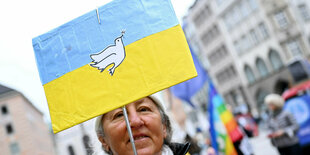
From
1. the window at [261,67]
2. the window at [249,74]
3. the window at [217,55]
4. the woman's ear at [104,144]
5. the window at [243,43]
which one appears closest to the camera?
the woman's ear at [104,144]

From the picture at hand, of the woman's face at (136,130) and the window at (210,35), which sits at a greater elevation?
the window at (210,35)

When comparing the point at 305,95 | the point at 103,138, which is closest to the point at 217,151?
the point at 305,95

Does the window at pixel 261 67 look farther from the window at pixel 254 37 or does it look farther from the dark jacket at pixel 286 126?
the dark jacket at pixel 286 126

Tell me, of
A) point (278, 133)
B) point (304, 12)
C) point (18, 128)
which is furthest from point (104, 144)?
point (18, 128)

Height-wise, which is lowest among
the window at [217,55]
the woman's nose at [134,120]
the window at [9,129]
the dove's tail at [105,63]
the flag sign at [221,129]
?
the flag sign at [221,129]

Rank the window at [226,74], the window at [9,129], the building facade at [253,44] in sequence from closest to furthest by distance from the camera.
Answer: the building facade at [253,44], the window at [226,74], the window at [9,129]

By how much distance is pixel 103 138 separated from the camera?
2301mm

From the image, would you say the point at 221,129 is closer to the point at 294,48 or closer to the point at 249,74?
the point at 294,48

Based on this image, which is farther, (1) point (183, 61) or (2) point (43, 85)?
(2) point (43, 85)

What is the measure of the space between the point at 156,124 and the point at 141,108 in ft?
0.47

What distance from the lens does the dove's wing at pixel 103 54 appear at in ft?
6.95

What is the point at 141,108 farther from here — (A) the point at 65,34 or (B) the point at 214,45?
(B) the point at 214,45

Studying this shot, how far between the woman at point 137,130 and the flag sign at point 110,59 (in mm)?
143

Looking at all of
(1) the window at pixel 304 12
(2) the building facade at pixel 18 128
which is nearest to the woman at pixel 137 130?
(1) the window at pixel 304 12
